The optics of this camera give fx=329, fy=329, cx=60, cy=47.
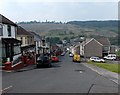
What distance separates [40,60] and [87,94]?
25.6 meters

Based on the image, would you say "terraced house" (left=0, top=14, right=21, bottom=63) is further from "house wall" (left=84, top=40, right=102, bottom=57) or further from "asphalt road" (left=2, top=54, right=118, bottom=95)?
"house wall" (left=84, top=40, right=102, bottom=57)

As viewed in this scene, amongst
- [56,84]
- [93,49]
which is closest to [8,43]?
[56,84]

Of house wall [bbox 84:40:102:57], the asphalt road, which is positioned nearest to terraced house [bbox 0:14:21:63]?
the asphalt road

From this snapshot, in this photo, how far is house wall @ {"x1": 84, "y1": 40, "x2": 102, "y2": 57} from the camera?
116 m

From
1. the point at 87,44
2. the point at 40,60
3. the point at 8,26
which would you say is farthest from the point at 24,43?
the point at 87,44

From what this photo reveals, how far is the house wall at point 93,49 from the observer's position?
11575cm

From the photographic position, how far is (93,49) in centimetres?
11600

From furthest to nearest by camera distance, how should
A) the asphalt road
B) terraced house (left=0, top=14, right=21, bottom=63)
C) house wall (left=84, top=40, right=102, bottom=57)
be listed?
house wall (left=84, top=40, right=102, bottom=57) < terraced house (left=0, top=14, right=21, bottom=63) < the asphalt road

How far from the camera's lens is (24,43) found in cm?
7312

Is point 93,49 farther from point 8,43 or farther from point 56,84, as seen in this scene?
point 56,84

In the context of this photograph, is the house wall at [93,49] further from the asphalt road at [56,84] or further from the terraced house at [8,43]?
the asphalt road at [56,84]

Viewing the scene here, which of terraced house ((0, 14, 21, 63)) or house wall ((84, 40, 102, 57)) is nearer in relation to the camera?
terraced house ((0, 14, 21, 63))

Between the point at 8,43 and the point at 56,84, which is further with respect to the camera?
the point at 8,43

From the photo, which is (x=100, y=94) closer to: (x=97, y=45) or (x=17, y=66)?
(x=17, y=66)
